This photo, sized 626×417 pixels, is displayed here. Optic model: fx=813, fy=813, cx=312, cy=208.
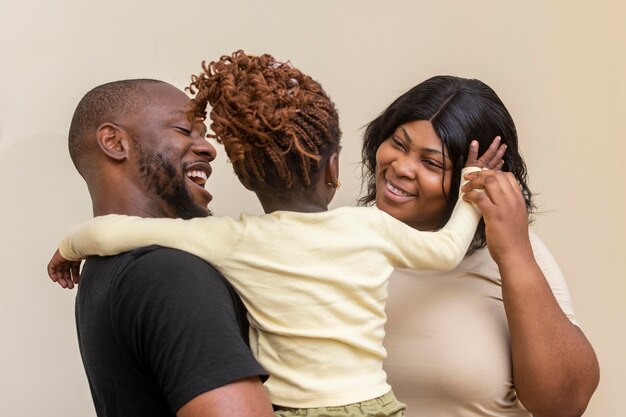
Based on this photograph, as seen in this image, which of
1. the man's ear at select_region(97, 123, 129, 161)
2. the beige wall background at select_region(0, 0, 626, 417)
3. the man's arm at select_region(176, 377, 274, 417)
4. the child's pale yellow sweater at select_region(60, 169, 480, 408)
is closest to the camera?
the man's arm at select_region(176, 377, 274, 417)

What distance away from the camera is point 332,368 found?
1177 mm

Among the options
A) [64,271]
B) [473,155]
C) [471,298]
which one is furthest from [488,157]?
[64,271]

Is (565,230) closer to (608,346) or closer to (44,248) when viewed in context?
(608,346)

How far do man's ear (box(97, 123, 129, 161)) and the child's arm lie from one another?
0.47 metres

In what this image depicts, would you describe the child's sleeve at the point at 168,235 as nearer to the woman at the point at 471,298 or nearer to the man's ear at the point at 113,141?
the man's ear at the point at 113,141

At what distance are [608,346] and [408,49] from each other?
1026mm

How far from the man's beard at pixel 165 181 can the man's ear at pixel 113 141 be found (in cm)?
3

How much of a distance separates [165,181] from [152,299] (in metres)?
0.35

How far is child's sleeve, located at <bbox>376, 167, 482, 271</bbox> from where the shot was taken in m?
1.25

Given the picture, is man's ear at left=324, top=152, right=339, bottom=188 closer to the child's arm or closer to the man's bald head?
the child's arm

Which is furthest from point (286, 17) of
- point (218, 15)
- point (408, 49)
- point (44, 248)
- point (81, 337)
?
point (81, 337)

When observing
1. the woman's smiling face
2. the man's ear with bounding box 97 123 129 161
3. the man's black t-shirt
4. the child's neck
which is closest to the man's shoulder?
the man's black t-shirt

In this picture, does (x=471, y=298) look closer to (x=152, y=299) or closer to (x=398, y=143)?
(x=398, y=143)

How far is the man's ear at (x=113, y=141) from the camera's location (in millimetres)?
1376
